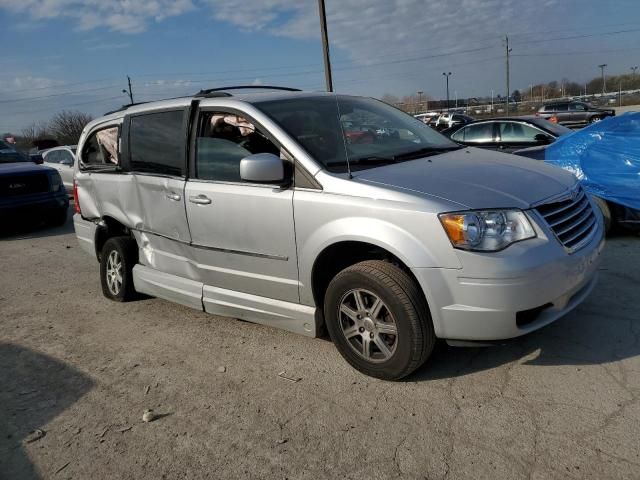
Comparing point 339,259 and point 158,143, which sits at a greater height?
point 158,143

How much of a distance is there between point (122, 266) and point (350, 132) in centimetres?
262

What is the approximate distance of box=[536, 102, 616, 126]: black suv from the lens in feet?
84.9

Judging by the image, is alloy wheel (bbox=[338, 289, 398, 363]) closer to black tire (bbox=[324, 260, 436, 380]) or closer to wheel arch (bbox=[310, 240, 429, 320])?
black tire (bbox=[324, 260, 436, 380])

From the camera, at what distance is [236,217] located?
12.5 ft

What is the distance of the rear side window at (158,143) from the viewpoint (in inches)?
171

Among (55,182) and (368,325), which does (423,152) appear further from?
(55,182)

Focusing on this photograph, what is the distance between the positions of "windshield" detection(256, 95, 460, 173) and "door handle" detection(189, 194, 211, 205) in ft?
2.56

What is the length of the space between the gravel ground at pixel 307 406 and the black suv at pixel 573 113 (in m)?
23.2

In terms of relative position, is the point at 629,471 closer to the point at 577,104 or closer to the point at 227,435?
the point at 227,435

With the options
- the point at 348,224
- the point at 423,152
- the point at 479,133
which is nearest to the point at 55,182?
the point at 479,133

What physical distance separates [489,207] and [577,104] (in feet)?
106

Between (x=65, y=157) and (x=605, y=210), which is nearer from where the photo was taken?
(x=605, y=210)

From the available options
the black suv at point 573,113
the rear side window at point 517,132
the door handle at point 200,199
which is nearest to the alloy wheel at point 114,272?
the door handle at point 200,199

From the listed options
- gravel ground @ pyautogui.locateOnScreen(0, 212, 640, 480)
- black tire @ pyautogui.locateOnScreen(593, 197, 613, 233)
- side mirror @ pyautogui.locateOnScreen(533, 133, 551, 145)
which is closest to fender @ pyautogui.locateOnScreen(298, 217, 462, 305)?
gravel ground @ pyautogui.locateOnScreen(0, 212, 640, 480)
